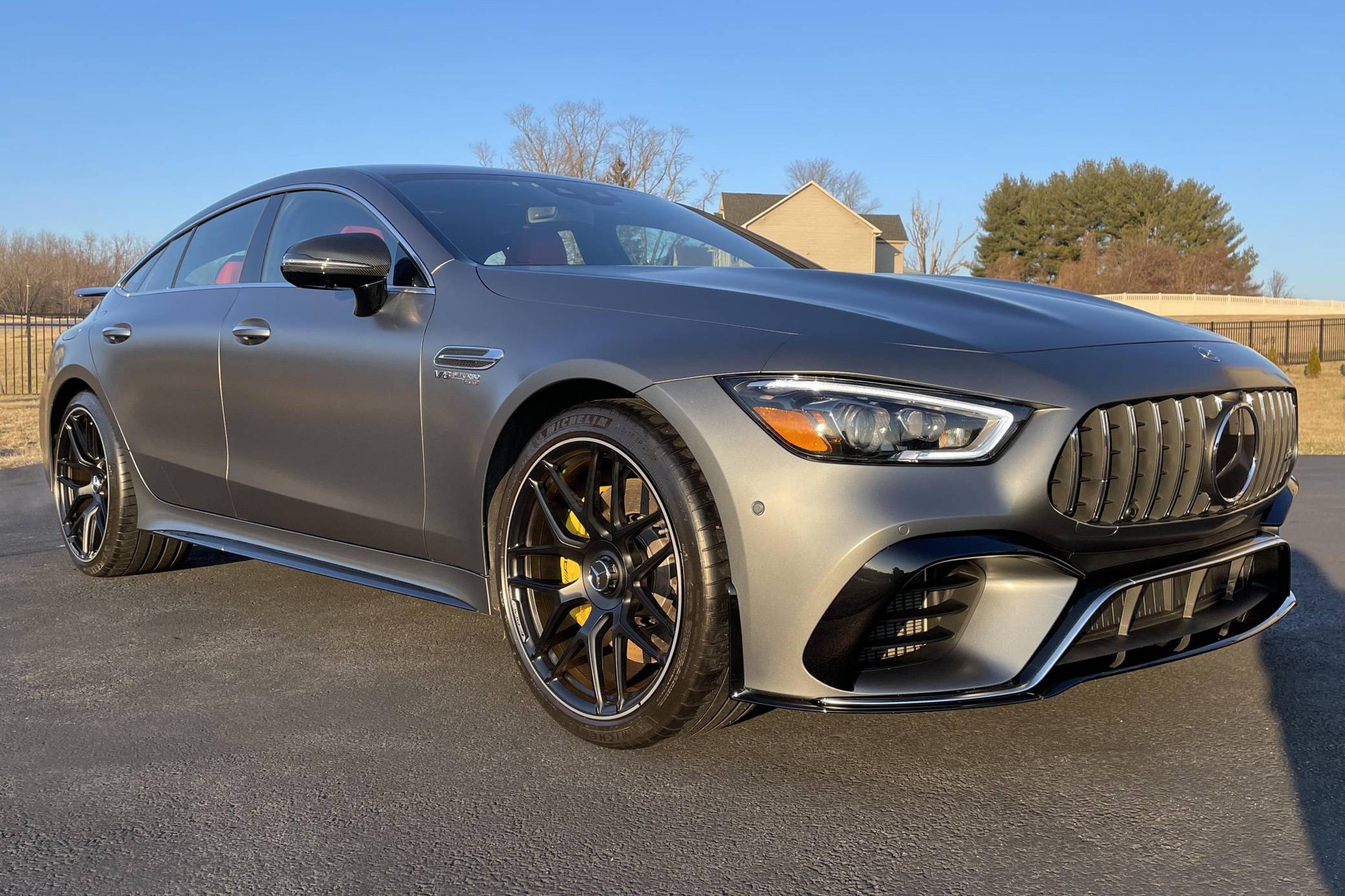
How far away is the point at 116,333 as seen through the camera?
4.85 metres

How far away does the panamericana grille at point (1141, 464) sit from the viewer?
8.21 feet

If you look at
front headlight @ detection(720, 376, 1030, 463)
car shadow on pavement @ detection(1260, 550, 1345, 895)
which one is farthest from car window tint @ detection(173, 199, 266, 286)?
car shadow on pavement @ detection(1260, 550, 1345, 895)

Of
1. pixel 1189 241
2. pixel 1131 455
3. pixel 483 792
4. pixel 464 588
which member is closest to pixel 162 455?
pixel 464 588

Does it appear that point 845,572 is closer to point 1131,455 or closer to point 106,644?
point 1131,455

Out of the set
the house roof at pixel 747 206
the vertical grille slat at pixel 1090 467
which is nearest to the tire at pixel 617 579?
the vertical grille slat at pixel 1090 467

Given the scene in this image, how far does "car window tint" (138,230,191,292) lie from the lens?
4.89 meters

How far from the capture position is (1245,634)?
289 centimetres

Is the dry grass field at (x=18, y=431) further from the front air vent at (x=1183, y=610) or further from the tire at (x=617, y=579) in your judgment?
the front air vent at (x=1183, y=610)

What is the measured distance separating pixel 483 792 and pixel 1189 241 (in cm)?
8445

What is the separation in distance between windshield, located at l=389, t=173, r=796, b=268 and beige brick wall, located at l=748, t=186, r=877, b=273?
191 feet

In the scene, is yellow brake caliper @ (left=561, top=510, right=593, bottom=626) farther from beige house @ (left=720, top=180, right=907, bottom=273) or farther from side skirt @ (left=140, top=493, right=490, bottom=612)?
beige house @ (left=720, top=180, right=907, bottom=273)

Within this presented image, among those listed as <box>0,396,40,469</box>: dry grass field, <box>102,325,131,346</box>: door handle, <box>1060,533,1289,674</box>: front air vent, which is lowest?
<box>0,396,40,469</box>: dry grass field

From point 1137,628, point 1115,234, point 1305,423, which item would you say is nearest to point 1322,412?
point 1305,423

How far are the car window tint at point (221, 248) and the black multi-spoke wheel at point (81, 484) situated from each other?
835 millimetres
